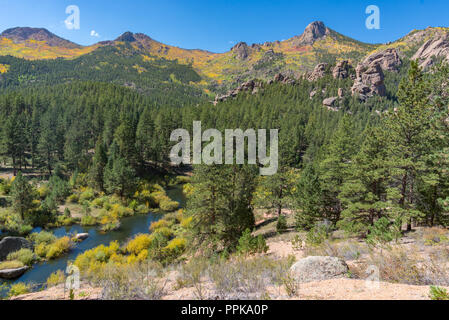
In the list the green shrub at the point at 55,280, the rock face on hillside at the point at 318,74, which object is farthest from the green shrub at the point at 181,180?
the rock face on hillside at the point at 318,74

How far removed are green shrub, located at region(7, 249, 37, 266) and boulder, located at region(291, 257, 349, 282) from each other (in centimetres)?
2263

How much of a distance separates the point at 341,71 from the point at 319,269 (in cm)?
13993

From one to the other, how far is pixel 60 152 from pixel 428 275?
213 ft

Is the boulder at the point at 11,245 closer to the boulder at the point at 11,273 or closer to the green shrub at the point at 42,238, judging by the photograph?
the green shrub at the point at 42,238

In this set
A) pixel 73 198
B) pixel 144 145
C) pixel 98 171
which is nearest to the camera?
pixel 73 198

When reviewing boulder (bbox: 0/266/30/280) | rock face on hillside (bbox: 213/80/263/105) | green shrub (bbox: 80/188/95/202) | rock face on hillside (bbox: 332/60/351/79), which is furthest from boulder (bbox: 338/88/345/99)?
boulder (bbox: 0/266/30/280)

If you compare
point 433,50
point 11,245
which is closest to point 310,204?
point 11,245

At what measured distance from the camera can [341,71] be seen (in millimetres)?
123062

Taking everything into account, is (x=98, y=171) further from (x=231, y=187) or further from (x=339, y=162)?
(x=339, y=162)

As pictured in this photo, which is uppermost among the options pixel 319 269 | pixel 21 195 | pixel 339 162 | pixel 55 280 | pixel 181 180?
pixel 339 162

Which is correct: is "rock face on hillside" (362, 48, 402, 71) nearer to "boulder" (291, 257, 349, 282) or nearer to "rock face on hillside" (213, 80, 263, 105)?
"rock face on hillside" (213, 80, 263, 105)

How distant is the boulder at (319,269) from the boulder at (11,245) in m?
24.5
